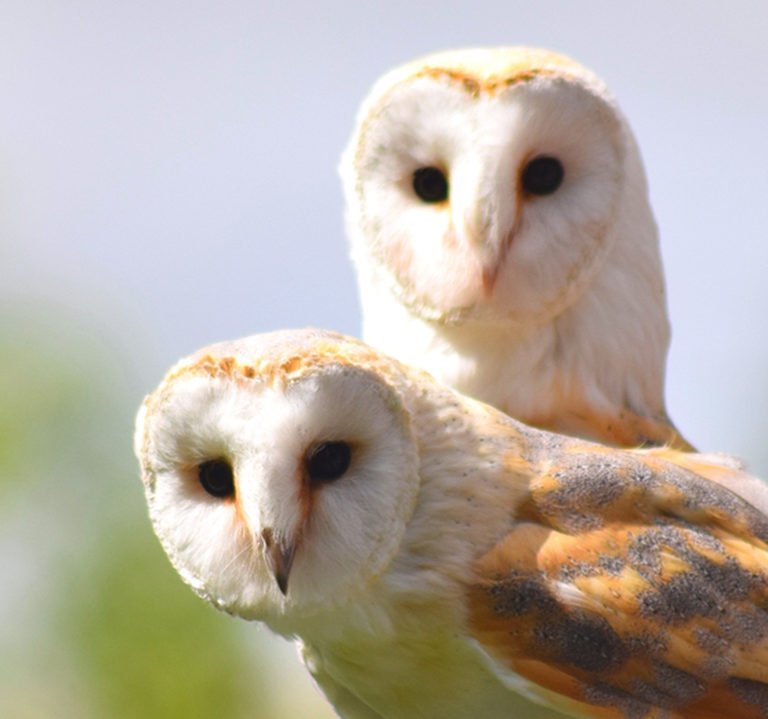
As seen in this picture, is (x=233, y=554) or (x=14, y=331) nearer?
(x=233, y=554)

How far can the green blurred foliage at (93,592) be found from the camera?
34.9 feet

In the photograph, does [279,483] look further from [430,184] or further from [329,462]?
[430,184]

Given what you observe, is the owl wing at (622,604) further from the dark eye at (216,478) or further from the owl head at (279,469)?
the dark eye at (216,478)

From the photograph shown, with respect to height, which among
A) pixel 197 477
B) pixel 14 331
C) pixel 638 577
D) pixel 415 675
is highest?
pixel 197 477

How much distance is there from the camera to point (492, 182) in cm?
327

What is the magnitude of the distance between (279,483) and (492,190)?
3.65 feet

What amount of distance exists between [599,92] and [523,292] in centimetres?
46

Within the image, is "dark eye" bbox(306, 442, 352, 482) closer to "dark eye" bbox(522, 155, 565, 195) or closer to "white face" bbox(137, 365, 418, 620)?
"white face" bbox(137, 365, 418, 620)

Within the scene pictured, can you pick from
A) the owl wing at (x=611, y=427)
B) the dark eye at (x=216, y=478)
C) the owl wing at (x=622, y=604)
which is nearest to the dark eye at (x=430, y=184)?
the owl wing at (x=611, y=427)

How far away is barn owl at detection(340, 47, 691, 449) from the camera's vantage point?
10.8ft

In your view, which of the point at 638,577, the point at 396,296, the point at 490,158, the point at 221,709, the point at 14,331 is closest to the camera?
the point at 638,577

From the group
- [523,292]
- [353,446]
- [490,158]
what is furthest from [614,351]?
[353,446]

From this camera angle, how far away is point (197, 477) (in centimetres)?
253

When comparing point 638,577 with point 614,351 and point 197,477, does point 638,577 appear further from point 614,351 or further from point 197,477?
point 614,351
